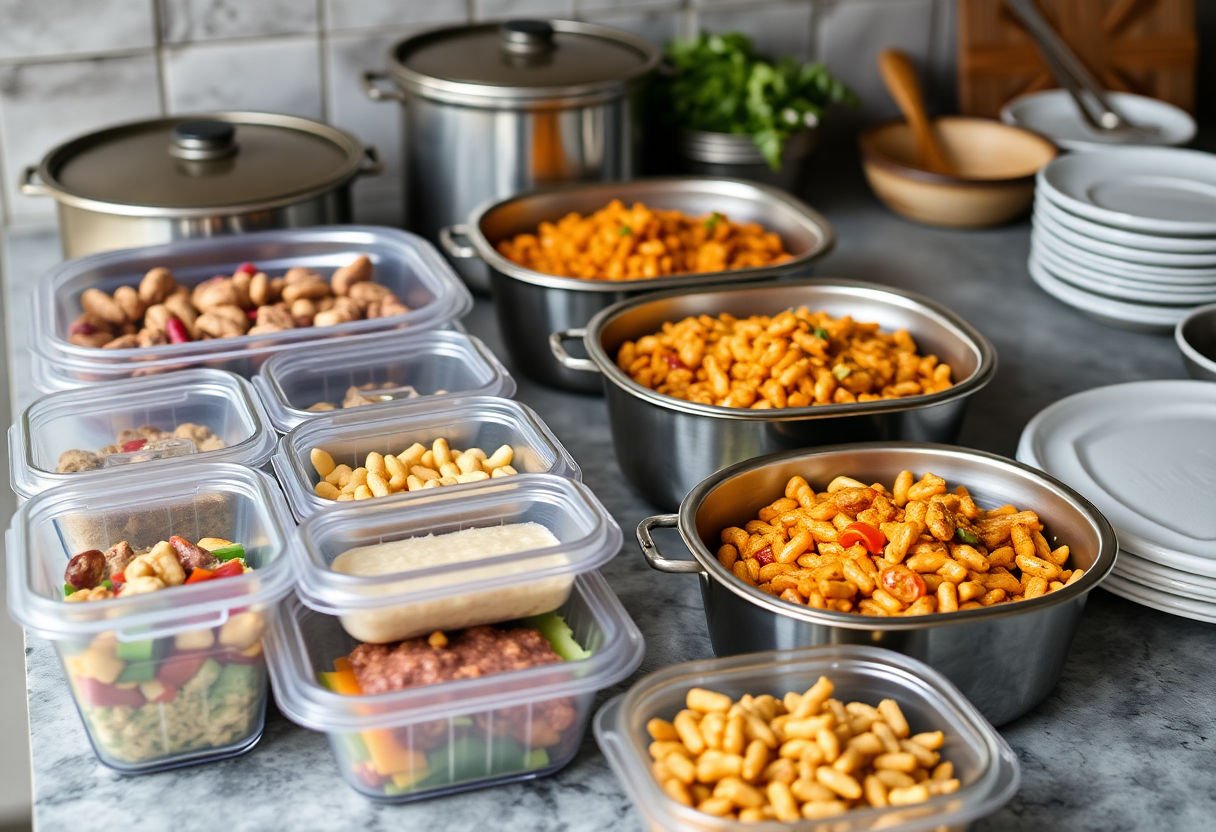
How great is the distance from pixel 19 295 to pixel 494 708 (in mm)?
1294

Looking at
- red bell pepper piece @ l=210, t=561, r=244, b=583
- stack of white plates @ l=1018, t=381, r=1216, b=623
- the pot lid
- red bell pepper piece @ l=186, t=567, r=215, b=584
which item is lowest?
stack of white plates @ l=1018, t=381, r=1216, b=623

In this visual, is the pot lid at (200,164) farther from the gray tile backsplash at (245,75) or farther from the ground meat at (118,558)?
the ground meat at (118,558)

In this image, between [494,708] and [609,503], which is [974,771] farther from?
[609,503]

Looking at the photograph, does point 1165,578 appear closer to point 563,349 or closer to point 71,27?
point 563,349

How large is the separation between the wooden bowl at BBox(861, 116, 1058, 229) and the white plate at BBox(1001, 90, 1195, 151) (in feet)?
0.16

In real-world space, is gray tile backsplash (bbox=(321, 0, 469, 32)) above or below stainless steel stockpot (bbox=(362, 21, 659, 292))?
above

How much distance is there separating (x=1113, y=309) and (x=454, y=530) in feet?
3.95

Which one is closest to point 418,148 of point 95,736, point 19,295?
point 19,295

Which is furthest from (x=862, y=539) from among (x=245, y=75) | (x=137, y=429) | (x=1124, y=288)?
(x=245, y=75)

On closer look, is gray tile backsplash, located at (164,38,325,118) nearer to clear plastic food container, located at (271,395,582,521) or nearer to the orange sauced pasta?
the orange sauced pasta

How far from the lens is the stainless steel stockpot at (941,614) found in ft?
3.99

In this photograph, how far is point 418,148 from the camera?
2152 mm

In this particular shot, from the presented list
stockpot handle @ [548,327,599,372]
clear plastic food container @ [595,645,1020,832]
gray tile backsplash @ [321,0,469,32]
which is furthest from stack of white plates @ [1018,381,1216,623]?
gray tile backsplash @ [321,0,469,32]

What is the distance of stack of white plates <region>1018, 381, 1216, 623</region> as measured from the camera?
1438 mm
